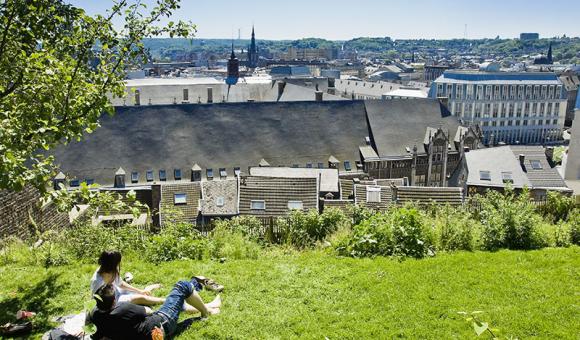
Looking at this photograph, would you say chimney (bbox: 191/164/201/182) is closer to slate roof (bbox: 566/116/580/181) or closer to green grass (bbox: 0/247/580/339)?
green grass (bbox: 0/247/580/339)

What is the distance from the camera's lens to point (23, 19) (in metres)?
10.5

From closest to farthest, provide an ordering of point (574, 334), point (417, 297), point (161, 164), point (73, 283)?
1. point (574, 334)
2. point (417, 297)
3. point (73, 283)
4. point (161, 164)

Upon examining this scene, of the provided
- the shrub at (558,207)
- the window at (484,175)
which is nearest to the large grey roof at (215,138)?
the window at (484,175)

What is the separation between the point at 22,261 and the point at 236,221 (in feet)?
19.2

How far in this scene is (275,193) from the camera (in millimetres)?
31844

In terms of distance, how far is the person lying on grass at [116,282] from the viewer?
894 centimetres

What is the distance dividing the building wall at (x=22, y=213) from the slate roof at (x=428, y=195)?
17508mm

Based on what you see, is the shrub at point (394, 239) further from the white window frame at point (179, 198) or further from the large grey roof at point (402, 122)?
the large grey roof at point (402, 122)

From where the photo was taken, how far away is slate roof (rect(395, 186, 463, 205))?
28062 millimetres

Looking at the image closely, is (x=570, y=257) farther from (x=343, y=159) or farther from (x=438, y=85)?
(x=438, y=85)

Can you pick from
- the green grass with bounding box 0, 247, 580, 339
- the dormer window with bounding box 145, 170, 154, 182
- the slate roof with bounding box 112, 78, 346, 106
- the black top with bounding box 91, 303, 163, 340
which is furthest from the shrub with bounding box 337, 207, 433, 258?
the slate roof with bounding box 112, 78, 346, 106

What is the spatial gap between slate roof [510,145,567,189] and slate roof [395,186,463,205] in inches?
656

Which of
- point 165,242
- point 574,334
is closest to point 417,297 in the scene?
point 574,334

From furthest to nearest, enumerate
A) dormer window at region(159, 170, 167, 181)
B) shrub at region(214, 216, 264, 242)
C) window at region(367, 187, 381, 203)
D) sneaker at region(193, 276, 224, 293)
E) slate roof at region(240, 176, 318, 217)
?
dormer window at region(159, 170, 167, 181), window at region(367, 187, 381, 203), slate roof at region(240, 176, 318, 217), shrub at region(214, 216, 264, 242), sneaker at region(193, 276, 224, 293)
